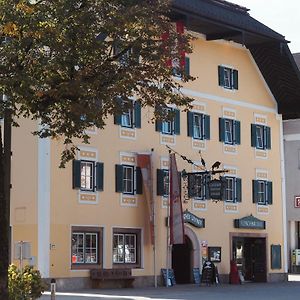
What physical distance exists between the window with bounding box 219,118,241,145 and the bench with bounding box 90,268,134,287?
9.20 meters

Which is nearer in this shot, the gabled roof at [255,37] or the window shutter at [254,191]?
the gabled roof at [255,37]

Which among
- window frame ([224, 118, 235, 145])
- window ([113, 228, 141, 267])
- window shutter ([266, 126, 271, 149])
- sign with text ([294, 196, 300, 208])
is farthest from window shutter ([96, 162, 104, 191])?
sign with text ([294, 196, 300, 208])

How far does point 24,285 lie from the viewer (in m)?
21.4

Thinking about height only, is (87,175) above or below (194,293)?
above

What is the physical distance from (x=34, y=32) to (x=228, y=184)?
970 inches

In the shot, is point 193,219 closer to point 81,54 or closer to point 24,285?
point 24,285

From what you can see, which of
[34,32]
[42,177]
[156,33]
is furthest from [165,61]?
[42,177]

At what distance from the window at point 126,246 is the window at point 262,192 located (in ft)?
27.3

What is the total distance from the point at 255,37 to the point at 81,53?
80.1 feet

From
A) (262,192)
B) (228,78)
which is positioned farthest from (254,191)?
(228,78)

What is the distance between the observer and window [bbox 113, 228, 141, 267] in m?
36.2

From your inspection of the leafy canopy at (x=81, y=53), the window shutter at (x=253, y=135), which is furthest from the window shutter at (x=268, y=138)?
the leafy canopy at (x=81, y=53)

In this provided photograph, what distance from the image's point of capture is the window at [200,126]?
40406mm

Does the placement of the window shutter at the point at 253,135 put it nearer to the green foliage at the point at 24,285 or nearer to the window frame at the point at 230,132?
the window frame at the point at 230,132
